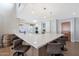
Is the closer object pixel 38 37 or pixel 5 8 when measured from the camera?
pixel 5 8

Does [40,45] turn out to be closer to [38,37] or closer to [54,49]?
[38,37]

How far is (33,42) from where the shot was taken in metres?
2.00

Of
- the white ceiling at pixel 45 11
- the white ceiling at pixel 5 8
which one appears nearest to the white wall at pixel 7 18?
the white ceiling at pixel 5 8

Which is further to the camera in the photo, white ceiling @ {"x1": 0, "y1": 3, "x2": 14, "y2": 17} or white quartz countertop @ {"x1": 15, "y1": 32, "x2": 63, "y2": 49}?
white quartz countertop @ {"x1": 15, "y1": 32, "x2": 63, "y2": 49}

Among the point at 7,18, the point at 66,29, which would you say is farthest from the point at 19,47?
the point at 66,29

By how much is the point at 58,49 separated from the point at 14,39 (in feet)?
2.64

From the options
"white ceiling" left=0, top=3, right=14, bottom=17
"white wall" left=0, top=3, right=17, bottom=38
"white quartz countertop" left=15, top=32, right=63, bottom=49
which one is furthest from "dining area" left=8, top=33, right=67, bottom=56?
"white ceiling" left=0, top=3, right=14, bottom=17

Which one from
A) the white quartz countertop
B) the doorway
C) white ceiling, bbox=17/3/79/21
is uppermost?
white ceiling, bbox=17/3/79/21

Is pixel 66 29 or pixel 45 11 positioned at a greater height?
pixel 45 11

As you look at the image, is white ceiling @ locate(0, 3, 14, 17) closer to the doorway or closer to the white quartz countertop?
the white quartz countertop

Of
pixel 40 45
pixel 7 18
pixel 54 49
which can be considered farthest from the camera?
pixel 54 49

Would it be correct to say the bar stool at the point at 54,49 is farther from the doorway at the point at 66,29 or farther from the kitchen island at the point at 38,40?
the doorway at the point at 66,29

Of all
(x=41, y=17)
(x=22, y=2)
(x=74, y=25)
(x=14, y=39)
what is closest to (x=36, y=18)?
(x=41, y=17)

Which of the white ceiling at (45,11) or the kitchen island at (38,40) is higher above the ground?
the white ceiling at (45,11)
